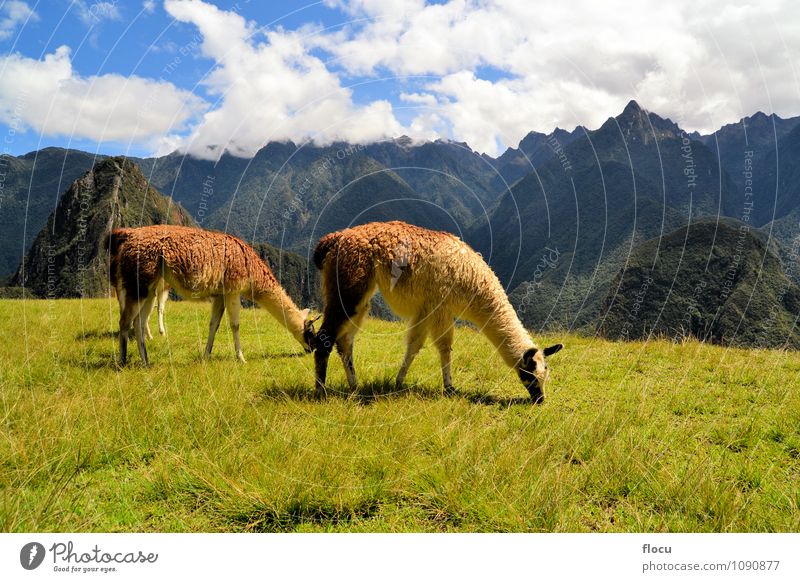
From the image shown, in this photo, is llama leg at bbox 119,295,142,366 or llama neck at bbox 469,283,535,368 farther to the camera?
llama leg at bbox 119,295,142,366

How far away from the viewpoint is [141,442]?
16.1 feet

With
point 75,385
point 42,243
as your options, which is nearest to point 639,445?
point 75,385

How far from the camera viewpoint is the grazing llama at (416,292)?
7.22m

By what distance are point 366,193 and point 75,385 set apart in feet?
417

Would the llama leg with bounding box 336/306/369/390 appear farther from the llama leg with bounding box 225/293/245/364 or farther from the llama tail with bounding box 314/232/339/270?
the llama leg with bounding box 225/293/245/364

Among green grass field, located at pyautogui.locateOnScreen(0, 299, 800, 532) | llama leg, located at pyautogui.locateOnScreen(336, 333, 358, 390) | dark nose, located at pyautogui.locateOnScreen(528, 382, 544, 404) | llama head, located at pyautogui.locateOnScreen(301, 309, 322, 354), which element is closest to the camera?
green grass field, located at pyautogui.locateOnScreen(0, 299, 800, 532)

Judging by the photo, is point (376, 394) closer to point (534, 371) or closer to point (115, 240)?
point (534, 371)

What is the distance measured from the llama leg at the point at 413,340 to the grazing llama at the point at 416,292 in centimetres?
2

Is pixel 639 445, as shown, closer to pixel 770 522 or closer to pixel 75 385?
pixel 770 522

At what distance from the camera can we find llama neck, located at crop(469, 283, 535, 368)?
300 inches

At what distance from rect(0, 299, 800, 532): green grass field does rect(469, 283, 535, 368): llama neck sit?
83 cm

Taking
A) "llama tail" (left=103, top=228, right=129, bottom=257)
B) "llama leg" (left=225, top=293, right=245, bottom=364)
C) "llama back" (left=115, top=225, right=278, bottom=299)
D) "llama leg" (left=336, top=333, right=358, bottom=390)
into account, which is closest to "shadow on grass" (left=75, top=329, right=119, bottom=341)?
"llama tail" (left=103, top=228, right=129, bottom=257)

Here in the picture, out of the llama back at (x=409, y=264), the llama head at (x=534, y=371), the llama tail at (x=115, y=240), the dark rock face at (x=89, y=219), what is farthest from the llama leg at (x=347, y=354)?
the dark rock face at (x=89, y=219)
